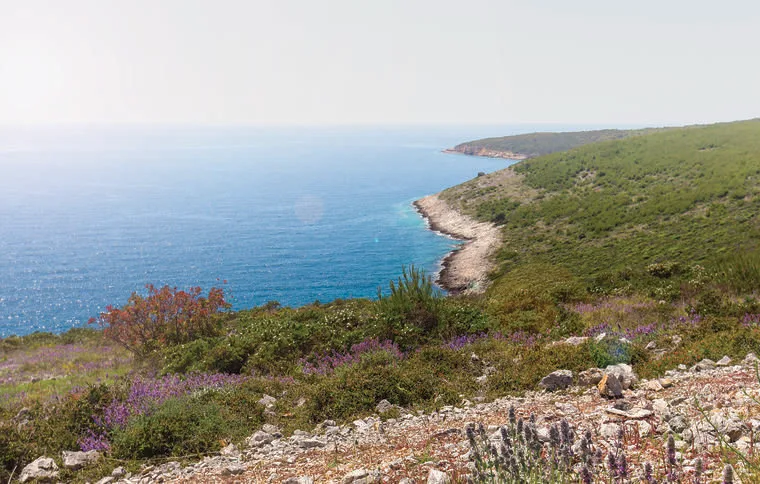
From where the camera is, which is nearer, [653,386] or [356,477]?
[356,477]

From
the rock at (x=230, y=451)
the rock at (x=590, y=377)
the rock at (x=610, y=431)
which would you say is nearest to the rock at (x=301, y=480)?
the rock at (x=230, y=451)

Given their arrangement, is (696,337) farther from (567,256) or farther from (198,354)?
(567,256)

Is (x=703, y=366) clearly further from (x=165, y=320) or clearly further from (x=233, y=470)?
(x=165, y=320)

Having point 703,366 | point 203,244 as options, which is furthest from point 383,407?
point 203,244

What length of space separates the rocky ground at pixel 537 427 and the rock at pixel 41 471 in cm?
3

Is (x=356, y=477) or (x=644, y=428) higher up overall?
(x=644, y=428)

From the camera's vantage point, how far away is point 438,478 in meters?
5.28

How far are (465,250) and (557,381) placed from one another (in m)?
50.4

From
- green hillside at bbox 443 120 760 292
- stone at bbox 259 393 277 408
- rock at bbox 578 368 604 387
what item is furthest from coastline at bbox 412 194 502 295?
Answer: stone at bbox 259 393 277 408

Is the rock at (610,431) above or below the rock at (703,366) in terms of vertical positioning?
above

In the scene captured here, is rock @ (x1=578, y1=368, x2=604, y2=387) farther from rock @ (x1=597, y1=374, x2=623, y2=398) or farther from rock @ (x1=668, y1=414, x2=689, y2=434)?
rock @ (x1=668, y1=414, x2=689, y2=434)

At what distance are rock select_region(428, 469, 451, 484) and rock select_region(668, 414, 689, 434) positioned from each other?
10.2 ft

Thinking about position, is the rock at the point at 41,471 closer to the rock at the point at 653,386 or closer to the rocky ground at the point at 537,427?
the rocky ground at the point at 537,427

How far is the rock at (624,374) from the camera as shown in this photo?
28.9 ft
